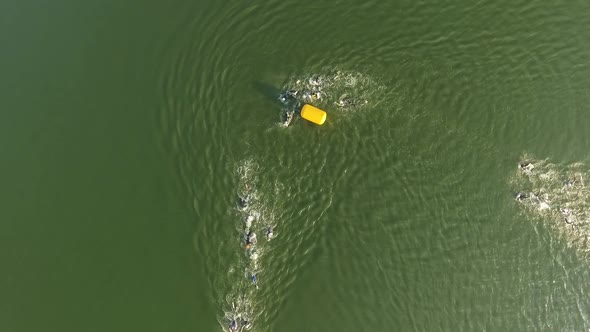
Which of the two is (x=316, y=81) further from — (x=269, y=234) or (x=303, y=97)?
(x=269, y=234)

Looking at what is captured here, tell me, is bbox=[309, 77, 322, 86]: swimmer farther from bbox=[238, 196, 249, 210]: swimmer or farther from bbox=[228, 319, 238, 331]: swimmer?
bbox=[228, 319, 238, 331]: swimmer

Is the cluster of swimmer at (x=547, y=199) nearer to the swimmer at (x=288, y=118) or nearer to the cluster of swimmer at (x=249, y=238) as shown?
the swimmer at (x=288, y=118)


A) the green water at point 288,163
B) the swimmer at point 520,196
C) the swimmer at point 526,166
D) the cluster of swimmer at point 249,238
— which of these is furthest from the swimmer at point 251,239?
the swimmer at point 526,166

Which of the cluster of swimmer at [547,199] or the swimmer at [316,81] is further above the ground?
the swimmer at [316,81]

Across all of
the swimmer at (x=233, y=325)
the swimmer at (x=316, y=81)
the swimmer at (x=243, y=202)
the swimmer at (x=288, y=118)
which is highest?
the swimmer at (x=316, y=81)

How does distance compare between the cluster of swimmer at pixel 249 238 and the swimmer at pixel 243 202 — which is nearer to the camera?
the cluster of swimmer at pixel 249 238

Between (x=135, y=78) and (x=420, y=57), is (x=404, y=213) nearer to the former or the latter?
(x=420, y=57)
